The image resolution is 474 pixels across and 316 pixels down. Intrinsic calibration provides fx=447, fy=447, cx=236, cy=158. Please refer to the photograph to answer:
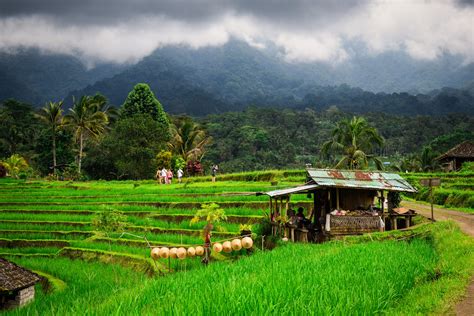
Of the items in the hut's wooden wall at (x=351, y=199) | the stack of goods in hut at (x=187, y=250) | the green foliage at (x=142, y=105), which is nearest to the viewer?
the stack of goods in hut at (x=187, y=250)

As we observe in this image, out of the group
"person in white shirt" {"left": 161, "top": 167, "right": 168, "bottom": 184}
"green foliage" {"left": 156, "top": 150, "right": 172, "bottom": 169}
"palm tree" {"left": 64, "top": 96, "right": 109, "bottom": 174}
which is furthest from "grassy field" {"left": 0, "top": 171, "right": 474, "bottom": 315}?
"palm tree" {"left": 64, "top": 96, "right": 109, "bottom": 174}

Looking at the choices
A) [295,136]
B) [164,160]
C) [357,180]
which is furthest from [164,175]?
[295,136]

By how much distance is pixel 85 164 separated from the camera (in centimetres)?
3806

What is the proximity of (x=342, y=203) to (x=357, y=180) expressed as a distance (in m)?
1.03

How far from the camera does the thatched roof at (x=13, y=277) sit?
9.54 metres

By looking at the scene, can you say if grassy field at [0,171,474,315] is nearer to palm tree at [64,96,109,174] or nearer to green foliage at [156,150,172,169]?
green foliage at [156,150,172,169]

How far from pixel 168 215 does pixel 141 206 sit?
2609 millimetres

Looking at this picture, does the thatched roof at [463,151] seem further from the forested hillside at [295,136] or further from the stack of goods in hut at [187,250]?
the stack of goods in hut at [187,250]

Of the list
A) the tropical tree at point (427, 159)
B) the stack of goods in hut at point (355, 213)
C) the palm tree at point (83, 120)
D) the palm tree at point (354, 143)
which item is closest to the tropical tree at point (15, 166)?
the palm tree at point (83, 120)

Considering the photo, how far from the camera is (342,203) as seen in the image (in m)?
14.1

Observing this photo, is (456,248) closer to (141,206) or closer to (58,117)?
Answer: (141,206)

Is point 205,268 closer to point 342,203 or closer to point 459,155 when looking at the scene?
point 342,203

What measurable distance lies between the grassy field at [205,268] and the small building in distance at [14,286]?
0.88m

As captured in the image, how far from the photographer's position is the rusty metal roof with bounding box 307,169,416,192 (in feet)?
42.7
